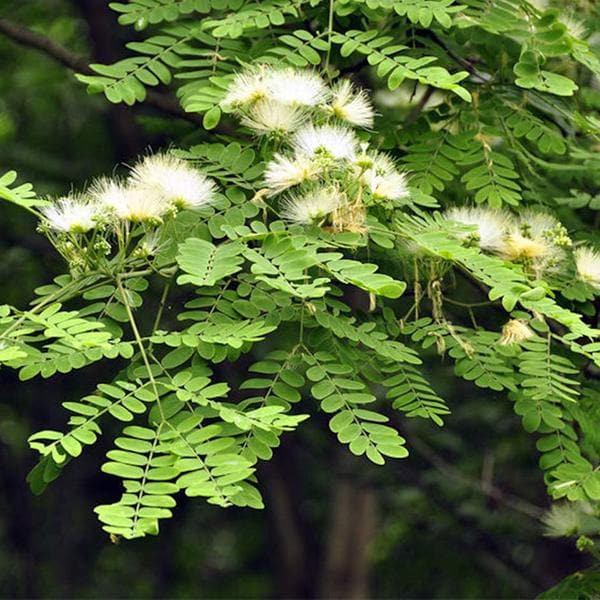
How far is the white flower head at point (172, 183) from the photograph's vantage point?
92.7 inches

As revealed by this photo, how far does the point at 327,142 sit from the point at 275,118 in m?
0.17

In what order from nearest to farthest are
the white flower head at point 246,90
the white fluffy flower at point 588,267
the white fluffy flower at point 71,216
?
1. the white fluffy flower at point 71,216
2. the white flower head at point 246,90
3. the white fluffy flower at point 588,267

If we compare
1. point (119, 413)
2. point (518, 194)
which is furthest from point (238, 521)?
point (119, 413)

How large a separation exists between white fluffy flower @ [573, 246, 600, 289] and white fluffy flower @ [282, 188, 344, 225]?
2.33 feet

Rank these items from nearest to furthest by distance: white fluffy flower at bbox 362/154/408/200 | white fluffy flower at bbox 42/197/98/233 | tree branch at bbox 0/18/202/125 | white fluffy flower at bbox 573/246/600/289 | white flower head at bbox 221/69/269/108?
white fluffy flower at bbox 42/197/98/233 → white fluffy flower at bbox 362/154/408/200 → white flower head at bbox 221/69/269/108 → white fluffy flower at bbox 573/246/600/289 → tree branch at bbox 0/18/202/125

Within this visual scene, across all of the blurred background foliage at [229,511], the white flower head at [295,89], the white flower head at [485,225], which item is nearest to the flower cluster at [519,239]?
the white flower head at [485,225]

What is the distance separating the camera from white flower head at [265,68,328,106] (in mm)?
2461

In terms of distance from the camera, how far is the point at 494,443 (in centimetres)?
611

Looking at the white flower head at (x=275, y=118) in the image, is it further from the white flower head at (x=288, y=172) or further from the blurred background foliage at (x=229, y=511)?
the blurred background foliage at (x=229, y=511)

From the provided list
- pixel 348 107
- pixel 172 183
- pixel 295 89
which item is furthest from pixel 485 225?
pixel 172 183

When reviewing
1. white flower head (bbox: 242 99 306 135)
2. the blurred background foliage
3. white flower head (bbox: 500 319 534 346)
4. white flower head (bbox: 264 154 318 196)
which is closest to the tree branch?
the blurred background foliage

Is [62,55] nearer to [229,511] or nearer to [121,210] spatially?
[121,210]

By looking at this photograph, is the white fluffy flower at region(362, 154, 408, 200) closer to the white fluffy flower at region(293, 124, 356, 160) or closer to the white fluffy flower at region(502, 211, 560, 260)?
the white fluffy flower at region(293, 124, 356, 160)

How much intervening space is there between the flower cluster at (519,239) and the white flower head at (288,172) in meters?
0.39
